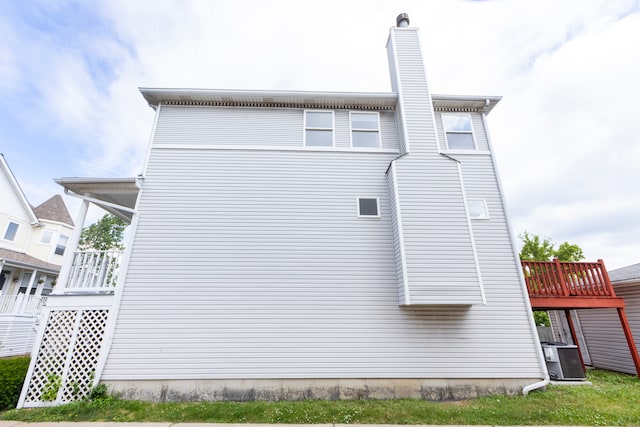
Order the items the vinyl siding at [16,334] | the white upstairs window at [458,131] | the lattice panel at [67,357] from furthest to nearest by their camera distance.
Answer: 1. the vinyl siding at [16,334]
2. the white upstairs window at [458,131]
3. the lattice panel at [67,357]

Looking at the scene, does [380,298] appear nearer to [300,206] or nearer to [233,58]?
[300,206]

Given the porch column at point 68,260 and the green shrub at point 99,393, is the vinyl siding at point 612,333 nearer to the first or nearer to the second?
the green shrub at point 99,393

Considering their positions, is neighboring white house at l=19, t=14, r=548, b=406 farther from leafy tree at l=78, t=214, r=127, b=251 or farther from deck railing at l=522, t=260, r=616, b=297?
leafy tree at l=78, t=214, r=127, b=251

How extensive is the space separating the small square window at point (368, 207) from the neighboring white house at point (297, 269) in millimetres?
32

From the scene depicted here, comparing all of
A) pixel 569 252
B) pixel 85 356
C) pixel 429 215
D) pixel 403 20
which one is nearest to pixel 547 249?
pixel 569 252

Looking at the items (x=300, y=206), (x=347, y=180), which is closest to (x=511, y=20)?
(x=347, y=180)

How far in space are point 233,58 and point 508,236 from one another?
11258 mm

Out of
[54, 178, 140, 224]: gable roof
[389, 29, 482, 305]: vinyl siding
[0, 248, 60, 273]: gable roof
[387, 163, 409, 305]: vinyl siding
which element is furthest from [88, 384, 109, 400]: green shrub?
[0, 248, 60, 273]: gable roof

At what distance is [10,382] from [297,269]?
634cm

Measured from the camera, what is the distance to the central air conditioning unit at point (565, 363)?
5.80m

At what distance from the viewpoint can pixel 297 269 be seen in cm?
564

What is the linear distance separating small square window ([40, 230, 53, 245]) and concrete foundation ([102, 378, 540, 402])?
55.3 ft

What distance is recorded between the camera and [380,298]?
215 inches

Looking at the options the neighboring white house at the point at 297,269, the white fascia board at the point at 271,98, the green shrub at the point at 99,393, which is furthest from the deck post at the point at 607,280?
the green shrub at the point at 99,393
